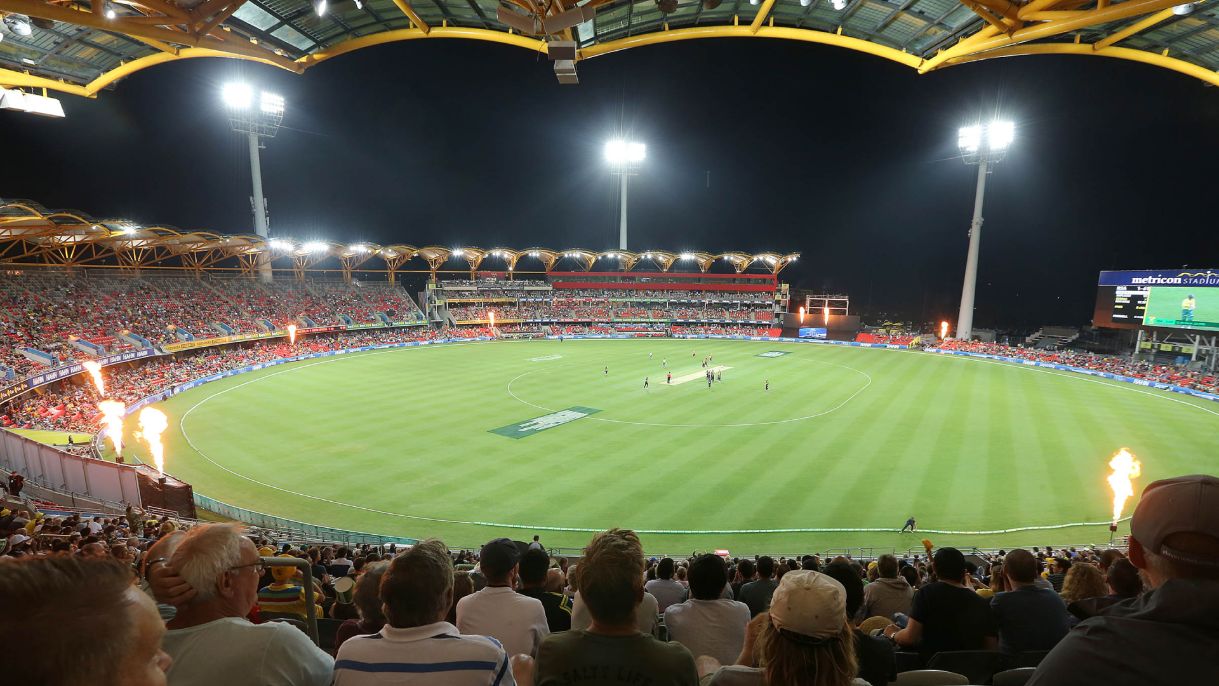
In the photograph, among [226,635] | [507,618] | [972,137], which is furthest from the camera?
[972,137]

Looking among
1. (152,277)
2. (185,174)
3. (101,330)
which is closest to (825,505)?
(101,330)

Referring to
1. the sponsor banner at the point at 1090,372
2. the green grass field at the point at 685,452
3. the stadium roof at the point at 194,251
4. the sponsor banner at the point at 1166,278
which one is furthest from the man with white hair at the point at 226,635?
the sponsor banner at the point at 1166,278

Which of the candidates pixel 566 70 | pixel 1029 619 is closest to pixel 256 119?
pixel 566 70

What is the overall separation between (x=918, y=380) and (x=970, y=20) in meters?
30.4

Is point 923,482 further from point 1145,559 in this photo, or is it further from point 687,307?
point 687,307

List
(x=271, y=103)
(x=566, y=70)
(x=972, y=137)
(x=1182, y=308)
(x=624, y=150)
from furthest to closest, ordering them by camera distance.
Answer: (x=624, y=150) < (x=972, y=137) < (x=271, y=103) < (x=1182, y=308) < (x=566, y=70)

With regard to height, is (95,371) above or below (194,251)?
below

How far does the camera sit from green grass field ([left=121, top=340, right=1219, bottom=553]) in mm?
18844

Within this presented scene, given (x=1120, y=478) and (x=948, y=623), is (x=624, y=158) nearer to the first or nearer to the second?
(x=1120, y=478)

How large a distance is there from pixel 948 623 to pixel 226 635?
5.40m

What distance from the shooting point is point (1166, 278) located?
43625mm

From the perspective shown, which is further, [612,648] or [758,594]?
[758,594]

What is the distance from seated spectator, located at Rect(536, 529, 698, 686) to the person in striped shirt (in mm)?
286

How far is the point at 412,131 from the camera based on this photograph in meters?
73.2
